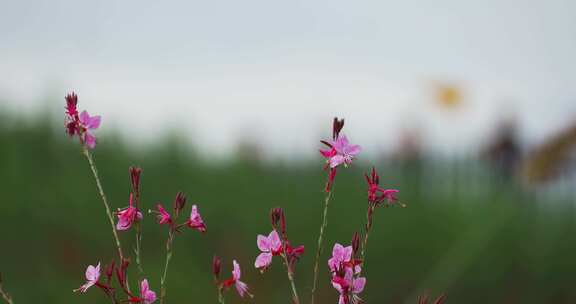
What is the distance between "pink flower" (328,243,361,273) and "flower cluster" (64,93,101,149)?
0.36 m

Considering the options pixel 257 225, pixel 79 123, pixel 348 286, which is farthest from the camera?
pixel 257 225

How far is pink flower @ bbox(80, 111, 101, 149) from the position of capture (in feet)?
3.07

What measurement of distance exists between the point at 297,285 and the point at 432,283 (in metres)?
0.65

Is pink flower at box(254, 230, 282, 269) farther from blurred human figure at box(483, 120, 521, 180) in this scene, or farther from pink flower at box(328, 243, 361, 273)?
blurred human figure at box(483, 120, 521, 180)

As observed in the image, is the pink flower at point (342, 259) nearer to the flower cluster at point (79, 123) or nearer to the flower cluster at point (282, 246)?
the flower cluster at point (282, 246)

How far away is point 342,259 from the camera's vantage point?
86 centimetres

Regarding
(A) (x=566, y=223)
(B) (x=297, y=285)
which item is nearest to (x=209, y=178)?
(B) (x=297, y=285)

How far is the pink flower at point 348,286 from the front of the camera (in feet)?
2.67

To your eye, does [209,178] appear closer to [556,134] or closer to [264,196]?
[264,196]

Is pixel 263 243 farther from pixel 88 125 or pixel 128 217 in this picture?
pixel 88 125

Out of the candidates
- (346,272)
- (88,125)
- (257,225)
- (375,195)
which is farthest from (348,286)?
(257,225)

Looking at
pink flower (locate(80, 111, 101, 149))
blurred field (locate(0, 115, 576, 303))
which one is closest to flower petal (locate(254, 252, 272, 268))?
pink flower (locate(80, 111, 101, 149))

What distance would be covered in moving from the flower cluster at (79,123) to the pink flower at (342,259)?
1.17ft

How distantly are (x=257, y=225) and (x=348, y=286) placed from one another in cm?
273
